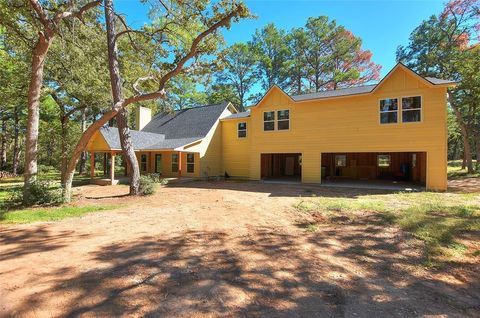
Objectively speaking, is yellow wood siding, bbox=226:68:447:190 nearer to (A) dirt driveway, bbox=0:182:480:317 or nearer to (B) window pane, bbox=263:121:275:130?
(B) window pane, bbox=263:121:275:130

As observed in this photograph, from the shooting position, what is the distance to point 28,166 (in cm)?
951

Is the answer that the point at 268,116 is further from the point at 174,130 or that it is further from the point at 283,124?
the point at 174,130

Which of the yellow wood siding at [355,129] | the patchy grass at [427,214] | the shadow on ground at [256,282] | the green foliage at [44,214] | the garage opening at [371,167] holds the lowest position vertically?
the shadow on ground at [256,282]

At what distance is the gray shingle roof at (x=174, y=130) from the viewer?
19.3 meters

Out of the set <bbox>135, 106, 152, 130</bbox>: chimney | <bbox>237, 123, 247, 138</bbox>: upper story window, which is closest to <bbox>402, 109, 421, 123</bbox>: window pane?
<bbox>237, 123, 247, 138</bbox>: upper story window

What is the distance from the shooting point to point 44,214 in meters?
8.13

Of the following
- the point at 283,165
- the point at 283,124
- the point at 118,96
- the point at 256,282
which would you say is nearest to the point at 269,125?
the point at 283,124

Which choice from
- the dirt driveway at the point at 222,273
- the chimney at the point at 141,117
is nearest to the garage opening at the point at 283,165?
the chimney at the point at 141,117

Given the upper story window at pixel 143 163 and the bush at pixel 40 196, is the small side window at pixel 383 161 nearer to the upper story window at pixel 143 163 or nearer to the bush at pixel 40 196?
the upper story window at pixel 143 163

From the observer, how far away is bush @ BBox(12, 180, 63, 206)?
928 centimetres

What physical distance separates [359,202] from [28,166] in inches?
482

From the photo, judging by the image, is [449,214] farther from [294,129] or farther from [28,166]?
[28,166]

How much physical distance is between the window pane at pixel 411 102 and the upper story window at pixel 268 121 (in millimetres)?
7343

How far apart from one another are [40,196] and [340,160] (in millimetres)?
19183
